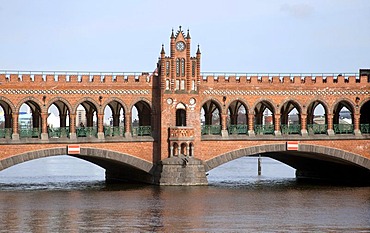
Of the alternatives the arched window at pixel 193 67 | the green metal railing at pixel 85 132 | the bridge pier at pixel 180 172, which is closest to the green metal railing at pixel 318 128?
the bridge pier at pixel 180 172

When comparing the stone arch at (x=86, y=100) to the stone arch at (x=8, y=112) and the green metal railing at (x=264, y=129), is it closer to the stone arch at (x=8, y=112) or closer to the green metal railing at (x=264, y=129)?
the stone arch at (x=8, y=112)

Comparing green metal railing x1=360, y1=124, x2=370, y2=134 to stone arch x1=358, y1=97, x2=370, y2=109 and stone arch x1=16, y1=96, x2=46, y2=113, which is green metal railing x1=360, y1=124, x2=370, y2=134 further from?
stone arch x1=16, y1=96, x2=46, y2=113

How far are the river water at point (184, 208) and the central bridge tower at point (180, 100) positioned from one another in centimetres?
379

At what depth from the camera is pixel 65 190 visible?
70.2m

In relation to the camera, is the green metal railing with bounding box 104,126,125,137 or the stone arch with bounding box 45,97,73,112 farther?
the green metal railing with bounding box 104,126,125,137

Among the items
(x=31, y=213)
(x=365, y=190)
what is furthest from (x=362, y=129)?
(x=31, y=213)

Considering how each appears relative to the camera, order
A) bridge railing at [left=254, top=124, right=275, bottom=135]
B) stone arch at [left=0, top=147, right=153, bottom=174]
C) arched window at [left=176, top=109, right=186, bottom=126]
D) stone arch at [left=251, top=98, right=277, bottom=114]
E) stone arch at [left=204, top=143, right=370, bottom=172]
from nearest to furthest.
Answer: stone arch at [left=0, top=147, right=153, bottom=174], stone arch at [left=204, top=143, right=370, bottom=172], stone arch at [left=251, top=98, right=277, bottom=114], bridge railing at [left=254, top=124, right=275, bottom=135], arched window at [left=176, top=109, right=186, bottom=126]

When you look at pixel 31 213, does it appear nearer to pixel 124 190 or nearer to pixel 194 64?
pixel 124 190

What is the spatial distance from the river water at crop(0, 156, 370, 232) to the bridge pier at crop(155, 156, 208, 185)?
149cm

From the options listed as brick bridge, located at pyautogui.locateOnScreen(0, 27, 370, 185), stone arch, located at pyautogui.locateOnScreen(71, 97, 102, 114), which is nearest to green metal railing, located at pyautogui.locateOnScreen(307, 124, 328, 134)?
brick bridge, located at pyautogui.locateOnScreen(0, 27, 370, 185)

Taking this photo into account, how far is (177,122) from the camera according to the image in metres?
75.6

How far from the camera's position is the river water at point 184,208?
47969mm

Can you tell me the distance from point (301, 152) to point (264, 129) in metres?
3.85

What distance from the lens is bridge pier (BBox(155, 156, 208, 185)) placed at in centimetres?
7025
